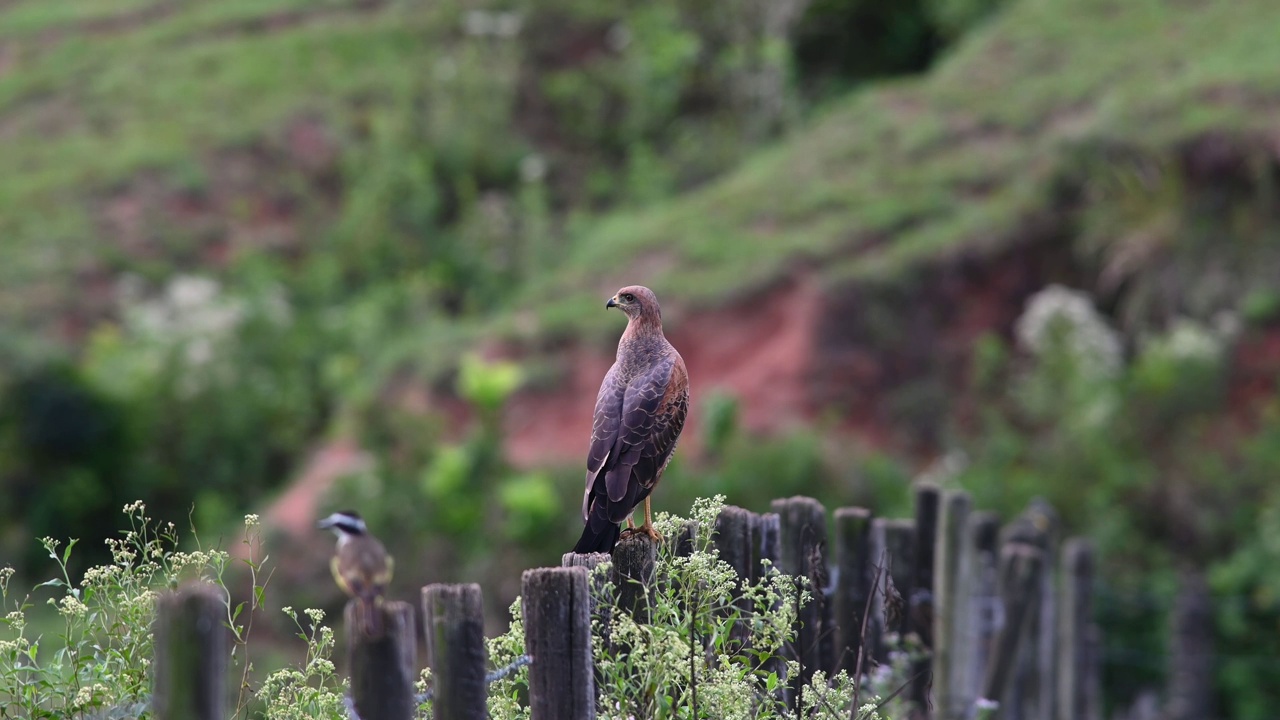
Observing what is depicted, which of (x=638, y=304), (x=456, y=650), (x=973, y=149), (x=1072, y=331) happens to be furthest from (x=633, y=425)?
(x=973, y=149)

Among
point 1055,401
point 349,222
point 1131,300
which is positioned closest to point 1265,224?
point 1131,300

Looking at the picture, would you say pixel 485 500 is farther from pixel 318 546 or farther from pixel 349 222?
pixel 349 222

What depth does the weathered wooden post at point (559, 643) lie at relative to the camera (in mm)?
3186

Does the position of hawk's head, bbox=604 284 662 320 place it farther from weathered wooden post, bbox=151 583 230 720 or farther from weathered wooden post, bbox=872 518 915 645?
weathered wooden post, bbox=151 583 230 720

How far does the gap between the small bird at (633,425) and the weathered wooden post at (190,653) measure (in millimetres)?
1356

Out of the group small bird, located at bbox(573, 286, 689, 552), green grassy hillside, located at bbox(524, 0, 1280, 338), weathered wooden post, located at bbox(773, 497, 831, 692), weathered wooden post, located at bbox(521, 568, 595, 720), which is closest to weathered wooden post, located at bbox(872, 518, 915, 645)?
weathered wooden post, located at bbox(773, 497, 831, 692)

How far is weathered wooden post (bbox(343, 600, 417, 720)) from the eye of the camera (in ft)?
8.84

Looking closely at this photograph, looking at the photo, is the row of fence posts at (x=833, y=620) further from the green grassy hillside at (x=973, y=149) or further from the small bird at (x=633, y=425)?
the green grassy hillside at (x=973, y=149)

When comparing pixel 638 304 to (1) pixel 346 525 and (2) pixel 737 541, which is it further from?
(1) pixel 346 525

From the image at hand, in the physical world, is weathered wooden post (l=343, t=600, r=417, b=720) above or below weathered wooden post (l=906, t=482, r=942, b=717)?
below

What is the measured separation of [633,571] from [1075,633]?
Result: 4421 mm

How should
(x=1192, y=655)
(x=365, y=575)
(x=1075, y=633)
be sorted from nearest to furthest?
1. (x=365, y=575)
2. (x=1075, y=633)
3. (x=1192, y=655)

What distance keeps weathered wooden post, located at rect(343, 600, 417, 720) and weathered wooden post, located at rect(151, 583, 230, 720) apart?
295mm

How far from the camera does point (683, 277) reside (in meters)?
14.9
